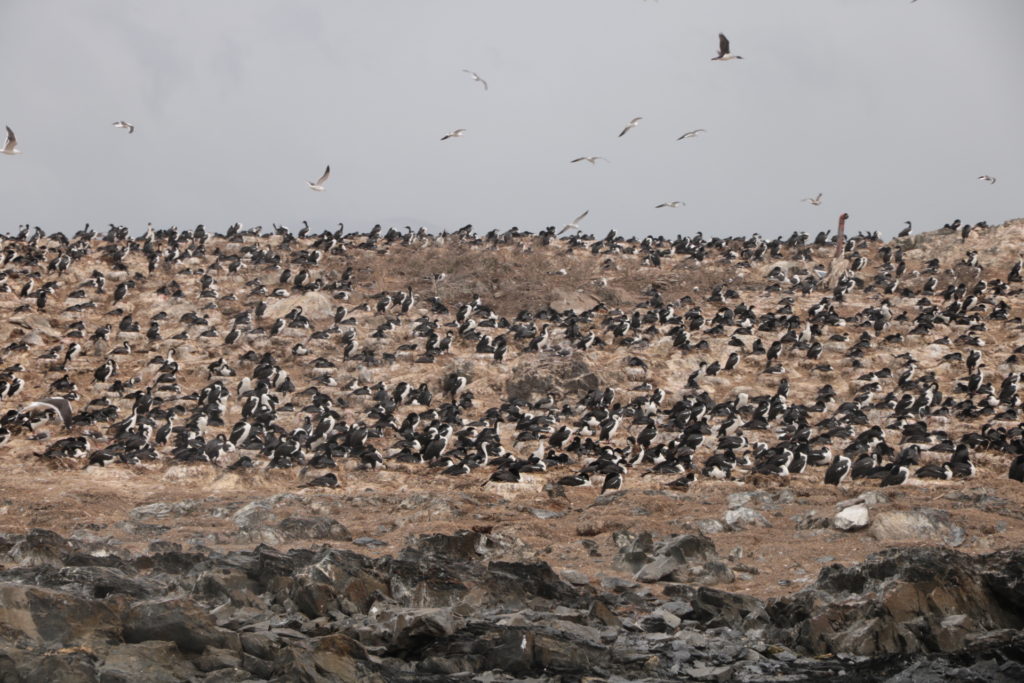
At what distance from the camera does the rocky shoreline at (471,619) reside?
12852 mm

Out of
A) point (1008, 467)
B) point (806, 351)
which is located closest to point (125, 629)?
point (1008, 467)

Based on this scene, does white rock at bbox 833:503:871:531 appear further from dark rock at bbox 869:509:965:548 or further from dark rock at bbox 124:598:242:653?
dark rock at bbox 124:598:242:653

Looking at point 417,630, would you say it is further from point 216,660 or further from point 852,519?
point 852,519

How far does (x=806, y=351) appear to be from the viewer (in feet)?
129

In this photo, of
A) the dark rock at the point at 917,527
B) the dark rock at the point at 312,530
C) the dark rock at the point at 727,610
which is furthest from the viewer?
the dark rock at the point at 312,530

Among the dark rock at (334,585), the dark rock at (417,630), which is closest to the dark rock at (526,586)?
the dark rock at (334,585)

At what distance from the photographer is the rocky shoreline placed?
12852 millimetres

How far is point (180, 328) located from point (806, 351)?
25.5 m

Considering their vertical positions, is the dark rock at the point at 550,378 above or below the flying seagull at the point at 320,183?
below

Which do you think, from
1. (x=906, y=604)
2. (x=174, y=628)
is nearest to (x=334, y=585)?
(x=174, y=628)

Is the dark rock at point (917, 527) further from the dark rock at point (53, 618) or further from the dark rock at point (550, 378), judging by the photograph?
the dark rock at point (550, 378)

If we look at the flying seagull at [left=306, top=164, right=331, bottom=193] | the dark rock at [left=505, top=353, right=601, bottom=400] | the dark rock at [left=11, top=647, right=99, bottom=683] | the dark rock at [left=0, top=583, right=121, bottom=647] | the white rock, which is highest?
the flying seagull at [left=306, top=164, right=331, bottom=193]

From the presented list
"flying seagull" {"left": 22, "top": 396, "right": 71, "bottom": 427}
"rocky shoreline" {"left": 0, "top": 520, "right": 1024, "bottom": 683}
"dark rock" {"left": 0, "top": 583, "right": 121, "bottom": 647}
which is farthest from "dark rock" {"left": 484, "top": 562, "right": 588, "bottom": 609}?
"flying seagull" {"left": 22, "top": 396, "right": 71, "bottom": 427}

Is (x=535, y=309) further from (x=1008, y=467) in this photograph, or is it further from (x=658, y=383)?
(x=1008, y=467)
